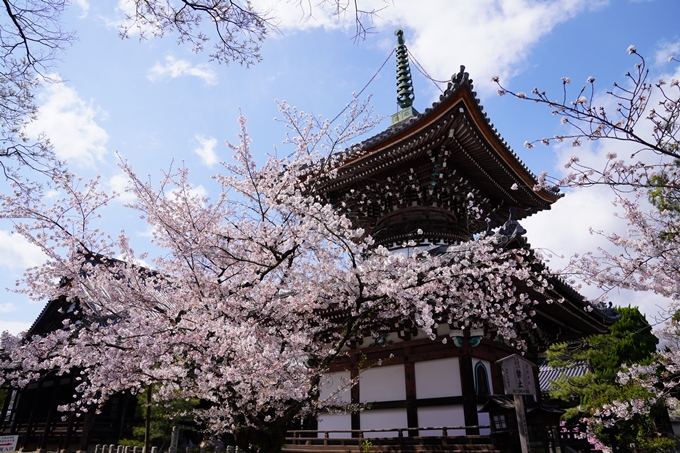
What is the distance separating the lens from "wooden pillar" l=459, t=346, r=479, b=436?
7.95 metres

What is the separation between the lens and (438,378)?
8578mm

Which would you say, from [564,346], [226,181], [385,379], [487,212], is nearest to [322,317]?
[385,379]

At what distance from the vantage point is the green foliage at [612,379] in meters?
14.2

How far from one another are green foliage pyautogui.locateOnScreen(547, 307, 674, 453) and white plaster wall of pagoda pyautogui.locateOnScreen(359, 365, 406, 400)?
28.1 ft

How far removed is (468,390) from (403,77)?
30.4 ft

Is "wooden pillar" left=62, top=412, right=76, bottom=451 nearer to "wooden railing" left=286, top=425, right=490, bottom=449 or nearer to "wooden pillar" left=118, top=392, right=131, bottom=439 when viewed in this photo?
"wooden pillar" left=118, top=392, right=131, bottom=439

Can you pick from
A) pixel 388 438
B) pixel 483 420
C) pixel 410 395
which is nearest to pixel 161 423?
pixel 388 438

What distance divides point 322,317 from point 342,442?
270cm

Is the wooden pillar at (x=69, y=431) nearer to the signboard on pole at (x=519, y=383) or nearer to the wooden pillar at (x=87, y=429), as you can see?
the wooden pillar at (x=87, y=429)

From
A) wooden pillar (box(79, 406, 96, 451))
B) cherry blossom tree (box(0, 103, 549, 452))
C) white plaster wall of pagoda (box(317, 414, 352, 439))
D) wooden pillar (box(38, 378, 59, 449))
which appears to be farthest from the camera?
wooden pillar (box(38, 378, 59, 449))

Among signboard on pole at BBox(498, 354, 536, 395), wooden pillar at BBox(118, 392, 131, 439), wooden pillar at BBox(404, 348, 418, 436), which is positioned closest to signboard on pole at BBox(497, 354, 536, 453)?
signboard on pole at BBox(498, 354, 536, 395)

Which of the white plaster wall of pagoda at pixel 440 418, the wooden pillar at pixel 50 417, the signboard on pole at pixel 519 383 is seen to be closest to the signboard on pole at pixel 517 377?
the signboard on pole at pixel 519 383

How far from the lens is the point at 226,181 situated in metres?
7.56

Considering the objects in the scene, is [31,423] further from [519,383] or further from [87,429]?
[519,383]
